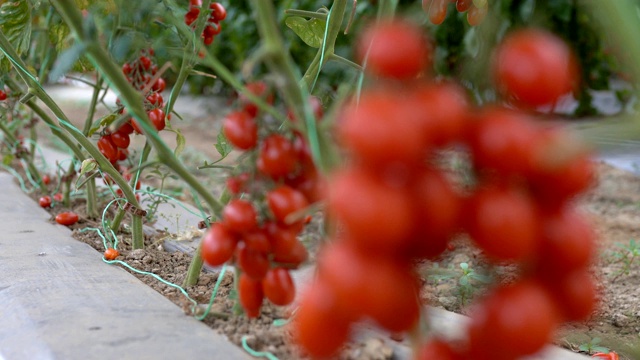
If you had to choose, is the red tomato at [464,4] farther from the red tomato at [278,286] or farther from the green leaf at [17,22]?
the green leaf at [17,22]

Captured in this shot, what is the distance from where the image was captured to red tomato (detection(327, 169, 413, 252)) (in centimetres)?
45

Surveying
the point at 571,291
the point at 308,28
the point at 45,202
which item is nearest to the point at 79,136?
the point at 308,28

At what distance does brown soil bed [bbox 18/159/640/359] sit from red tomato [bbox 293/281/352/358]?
0.11 meters

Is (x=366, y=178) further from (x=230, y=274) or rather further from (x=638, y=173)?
(x=638, y=173)

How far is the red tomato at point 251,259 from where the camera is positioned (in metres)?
0.69

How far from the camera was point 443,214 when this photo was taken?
47cm

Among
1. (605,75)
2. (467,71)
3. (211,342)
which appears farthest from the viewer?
(605,75)

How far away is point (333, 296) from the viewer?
491mm

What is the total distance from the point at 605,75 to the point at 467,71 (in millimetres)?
3829

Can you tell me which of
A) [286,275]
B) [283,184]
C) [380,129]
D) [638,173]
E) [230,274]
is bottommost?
[638,173]

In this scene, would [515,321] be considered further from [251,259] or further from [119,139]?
[119,139]

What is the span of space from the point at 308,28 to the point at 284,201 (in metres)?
0.60

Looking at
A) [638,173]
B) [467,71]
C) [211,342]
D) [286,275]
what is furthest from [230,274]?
[638,173]

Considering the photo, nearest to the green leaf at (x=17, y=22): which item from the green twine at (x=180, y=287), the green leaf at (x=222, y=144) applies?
the green twine at (x=180, y=287)
